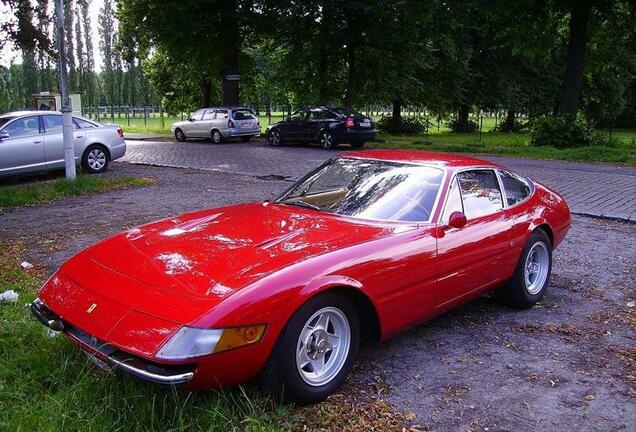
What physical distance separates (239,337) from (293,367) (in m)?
0.40

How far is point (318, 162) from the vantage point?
16.1 metres

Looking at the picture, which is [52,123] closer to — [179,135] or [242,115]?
[242,115]

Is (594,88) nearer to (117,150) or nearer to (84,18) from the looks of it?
(117,150)

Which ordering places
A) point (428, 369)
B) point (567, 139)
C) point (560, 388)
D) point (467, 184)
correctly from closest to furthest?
point (560, 388)
point (428, 369)
point (467, 184)
point (567, 139)

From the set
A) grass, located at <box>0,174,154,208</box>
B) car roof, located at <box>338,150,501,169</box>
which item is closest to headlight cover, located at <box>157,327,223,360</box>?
car roof, located at <box>338,150,501,169</box>

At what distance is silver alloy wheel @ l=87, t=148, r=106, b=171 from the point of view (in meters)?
13.7

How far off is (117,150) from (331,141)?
28.6 ft

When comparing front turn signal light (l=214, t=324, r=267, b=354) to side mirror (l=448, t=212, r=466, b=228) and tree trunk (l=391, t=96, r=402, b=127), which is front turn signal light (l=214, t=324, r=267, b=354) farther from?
tree trunk (l=391, t=96, r=402, b=127)

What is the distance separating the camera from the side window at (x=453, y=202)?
422 cm

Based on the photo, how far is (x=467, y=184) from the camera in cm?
468

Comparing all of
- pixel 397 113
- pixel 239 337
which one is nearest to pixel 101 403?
pixel 239 337

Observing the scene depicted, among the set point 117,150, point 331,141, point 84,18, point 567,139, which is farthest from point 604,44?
point 84,18

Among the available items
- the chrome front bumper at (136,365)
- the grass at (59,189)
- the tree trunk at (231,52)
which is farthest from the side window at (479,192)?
the tree trunk at (231,52)

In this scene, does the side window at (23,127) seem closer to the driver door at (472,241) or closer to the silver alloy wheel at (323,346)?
the driver door at (472,241)
